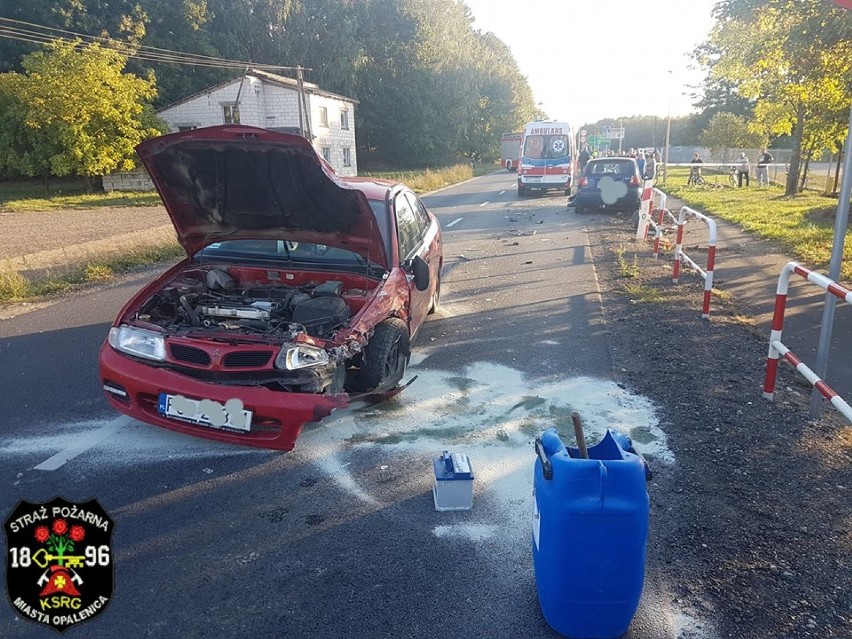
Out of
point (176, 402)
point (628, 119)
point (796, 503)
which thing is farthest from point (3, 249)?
point (628, 119)

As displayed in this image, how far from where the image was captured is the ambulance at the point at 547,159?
995 inches

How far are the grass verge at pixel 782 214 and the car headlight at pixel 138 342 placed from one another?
778 centimetres

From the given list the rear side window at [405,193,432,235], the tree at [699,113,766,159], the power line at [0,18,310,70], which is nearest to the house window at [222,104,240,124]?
the power line at [0,18,310,70]

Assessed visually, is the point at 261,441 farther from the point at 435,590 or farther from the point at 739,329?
the point at 739,329

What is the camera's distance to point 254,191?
5215mm

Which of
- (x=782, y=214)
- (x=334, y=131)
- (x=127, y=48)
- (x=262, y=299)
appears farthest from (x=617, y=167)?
(x=127, y=48)

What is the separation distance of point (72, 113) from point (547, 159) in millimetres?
22894

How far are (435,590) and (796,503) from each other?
7.44 ft

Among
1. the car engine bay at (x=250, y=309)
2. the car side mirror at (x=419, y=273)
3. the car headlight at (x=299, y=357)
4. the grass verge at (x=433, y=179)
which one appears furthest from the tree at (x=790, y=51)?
the grass verge at (x=433, y=179)

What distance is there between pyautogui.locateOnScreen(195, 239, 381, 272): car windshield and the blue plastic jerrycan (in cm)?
323

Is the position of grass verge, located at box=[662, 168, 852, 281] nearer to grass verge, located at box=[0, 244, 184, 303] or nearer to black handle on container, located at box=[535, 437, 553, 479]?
black handle on container, located at box=[535, 437, 553, 479]

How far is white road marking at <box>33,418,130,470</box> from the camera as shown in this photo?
14.0ft

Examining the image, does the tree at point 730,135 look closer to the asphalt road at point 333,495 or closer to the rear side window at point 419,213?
the rear side window at point 419,213

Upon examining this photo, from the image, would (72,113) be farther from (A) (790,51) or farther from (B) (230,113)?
(A) (790,51)
